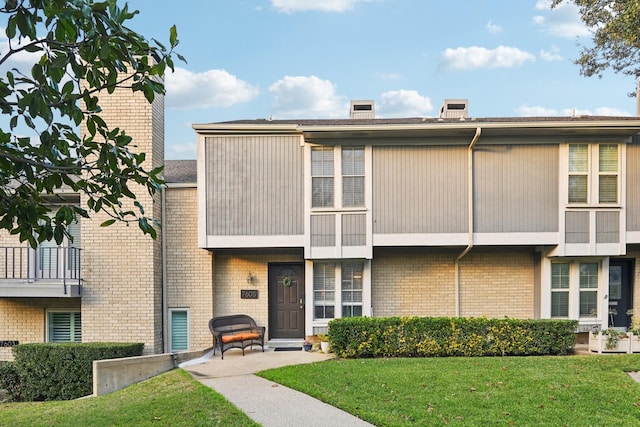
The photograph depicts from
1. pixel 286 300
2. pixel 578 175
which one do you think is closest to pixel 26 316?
pixel 286 300

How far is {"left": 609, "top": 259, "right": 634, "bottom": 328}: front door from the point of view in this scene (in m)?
12.1

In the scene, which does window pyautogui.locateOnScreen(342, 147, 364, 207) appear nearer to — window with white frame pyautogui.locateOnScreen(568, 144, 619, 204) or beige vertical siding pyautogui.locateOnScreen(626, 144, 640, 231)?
window with white frame pyautogui.locateOnScreen(568, 144, 619, 204)

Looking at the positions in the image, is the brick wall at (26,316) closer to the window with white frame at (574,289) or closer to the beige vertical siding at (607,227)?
the window with white frame at (574,289)

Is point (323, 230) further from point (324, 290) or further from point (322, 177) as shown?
point (324, 290)

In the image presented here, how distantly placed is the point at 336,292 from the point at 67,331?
7.19 meters

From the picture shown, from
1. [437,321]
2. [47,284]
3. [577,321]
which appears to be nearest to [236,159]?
[47,284]

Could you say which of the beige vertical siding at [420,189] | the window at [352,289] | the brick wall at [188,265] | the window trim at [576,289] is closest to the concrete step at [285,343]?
the window at [352,289]

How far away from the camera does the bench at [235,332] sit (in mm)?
10820

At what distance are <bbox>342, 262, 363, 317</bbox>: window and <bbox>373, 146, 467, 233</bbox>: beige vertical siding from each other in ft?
3.86

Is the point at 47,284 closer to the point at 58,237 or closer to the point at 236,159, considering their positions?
the point at 236,159

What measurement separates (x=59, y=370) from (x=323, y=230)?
6608 millimetres

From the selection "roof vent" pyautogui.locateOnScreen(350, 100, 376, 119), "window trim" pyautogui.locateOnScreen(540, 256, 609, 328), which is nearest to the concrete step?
"window trim" pyautogui.locateOnScreen(540, 256, 609, 328)

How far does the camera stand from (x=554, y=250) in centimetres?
1108

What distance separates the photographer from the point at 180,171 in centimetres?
1362
